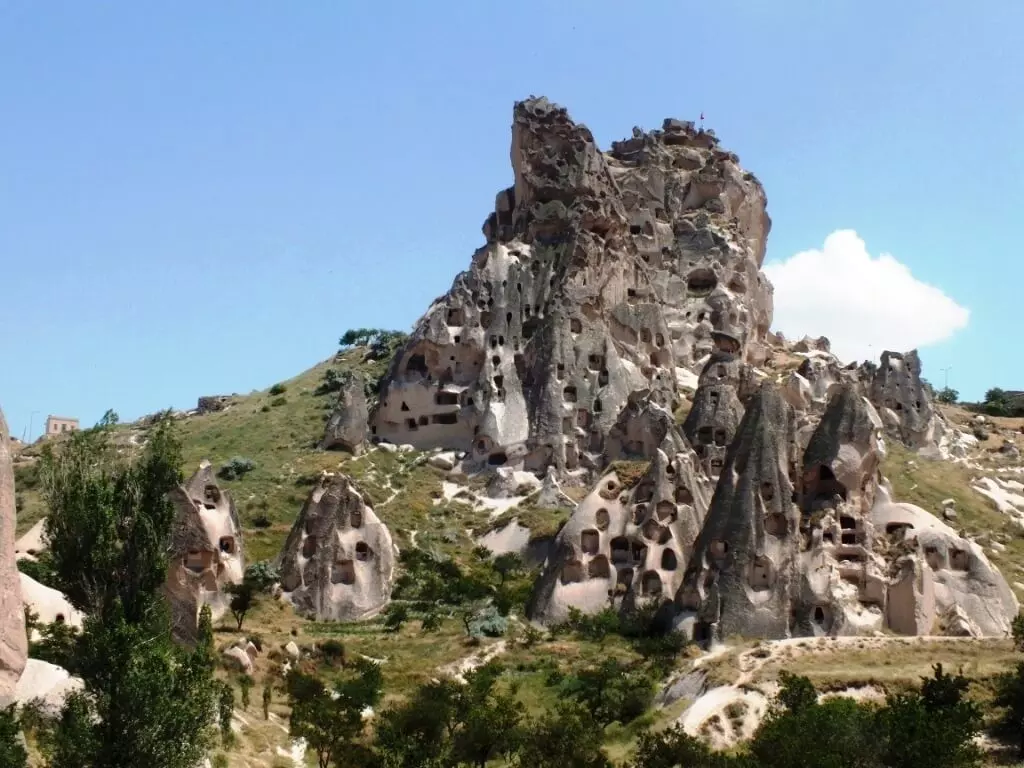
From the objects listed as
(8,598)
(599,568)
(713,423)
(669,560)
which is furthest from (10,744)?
(713,423)

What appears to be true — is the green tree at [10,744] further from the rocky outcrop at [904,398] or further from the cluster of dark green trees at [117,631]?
the rocky outcrop at [904,398]

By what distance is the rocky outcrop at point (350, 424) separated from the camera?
8156 cm

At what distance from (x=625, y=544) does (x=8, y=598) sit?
36211 mm

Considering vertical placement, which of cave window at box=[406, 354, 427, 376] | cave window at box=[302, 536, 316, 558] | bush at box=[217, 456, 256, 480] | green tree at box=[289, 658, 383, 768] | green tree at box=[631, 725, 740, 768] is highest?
cave window at box=[406, 354, 427, 376]

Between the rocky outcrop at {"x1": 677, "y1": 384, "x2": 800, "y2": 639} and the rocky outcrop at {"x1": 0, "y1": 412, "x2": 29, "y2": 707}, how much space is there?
29639mm

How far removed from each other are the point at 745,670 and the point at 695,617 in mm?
6751

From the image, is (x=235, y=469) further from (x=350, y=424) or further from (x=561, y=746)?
(x=561, y=746)

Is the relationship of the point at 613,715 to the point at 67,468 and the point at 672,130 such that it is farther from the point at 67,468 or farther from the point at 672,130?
the point at 672,130

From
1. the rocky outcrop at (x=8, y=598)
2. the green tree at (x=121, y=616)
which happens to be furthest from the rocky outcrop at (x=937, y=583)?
the rocky outcrop at (x=8, y=598)

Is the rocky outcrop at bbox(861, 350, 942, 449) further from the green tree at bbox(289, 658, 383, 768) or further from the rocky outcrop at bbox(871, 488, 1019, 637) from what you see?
the green tree at bbox(289, 658, 383, 768)

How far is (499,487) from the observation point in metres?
77.1

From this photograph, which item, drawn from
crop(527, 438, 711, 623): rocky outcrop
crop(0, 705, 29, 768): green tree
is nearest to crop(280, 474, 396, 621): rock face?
crop(527, 438, 711, 623): rocky outcrop

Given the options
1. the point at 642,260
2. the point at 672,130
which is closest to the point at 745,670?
the point at 642,260

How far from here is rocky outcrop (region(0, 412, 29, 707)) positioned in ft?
80.6
